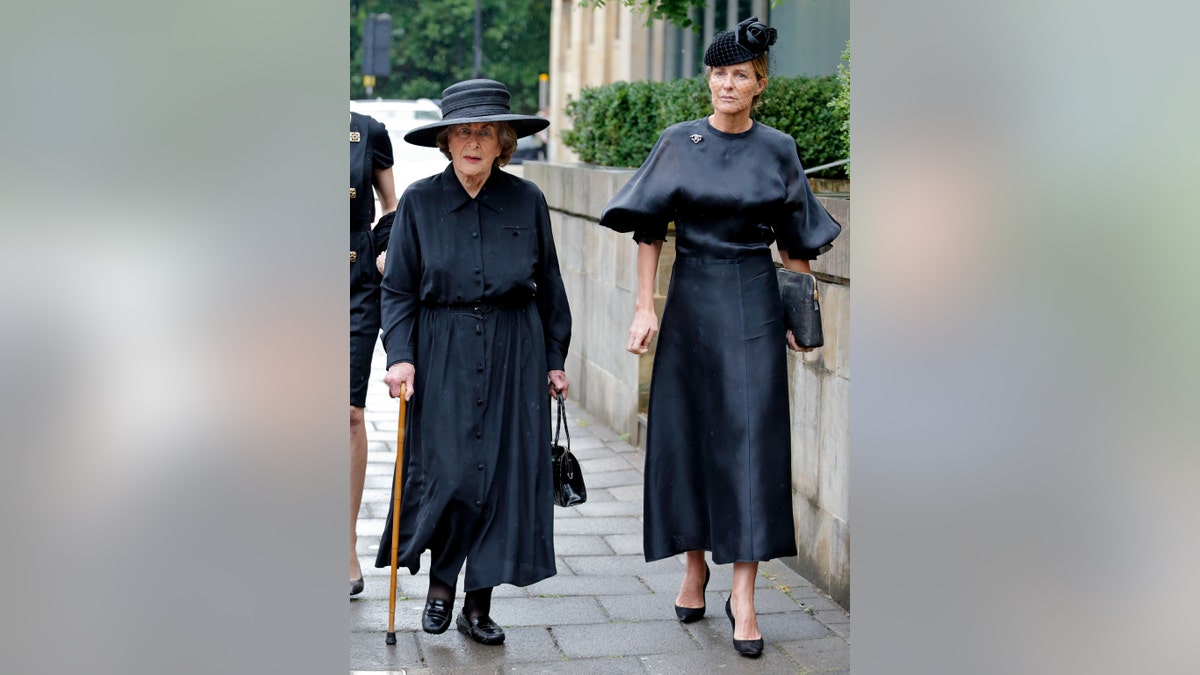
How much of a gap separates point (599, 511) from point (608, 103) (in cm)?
483

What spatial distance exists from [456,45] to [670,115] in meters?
42.1

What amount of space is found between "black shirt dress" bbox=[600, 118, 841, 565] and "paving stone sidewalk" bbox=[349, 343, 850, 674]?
0.33 metres

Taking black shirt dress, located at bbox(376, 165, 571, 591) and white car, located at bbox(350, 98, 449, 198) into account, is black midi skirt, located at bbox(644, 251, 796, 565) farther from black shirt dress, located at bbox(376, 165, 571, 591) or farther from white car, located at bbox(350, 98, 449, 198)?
white car, located at bbox(350, 98, 449, 198)

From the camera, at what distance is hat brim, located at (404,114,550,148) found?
5.05 m

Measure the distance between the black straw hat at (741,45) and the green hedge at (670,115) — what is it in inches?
109

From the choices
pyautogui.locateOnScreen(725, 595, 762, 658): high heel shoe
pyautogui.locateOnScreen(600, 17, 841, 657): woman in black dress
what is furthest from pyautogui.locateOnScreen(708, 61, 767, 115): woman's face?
pyautogui.locateOnScreen(725, 595, 762, 658): high heel shoe

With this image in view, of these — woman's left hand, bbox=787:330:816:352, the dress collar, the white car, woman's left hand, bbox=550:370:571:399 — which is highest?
the white car

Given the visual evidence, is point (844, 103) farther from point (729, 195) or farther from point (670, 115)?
point (670, 115)

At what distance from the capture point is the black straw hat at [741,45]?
5.17m

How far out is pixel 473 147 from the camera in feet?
16.9

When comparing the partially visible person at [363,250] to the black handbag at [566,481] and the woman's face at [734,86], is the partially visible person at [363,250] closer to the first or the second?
the black handbag at [566,481]
